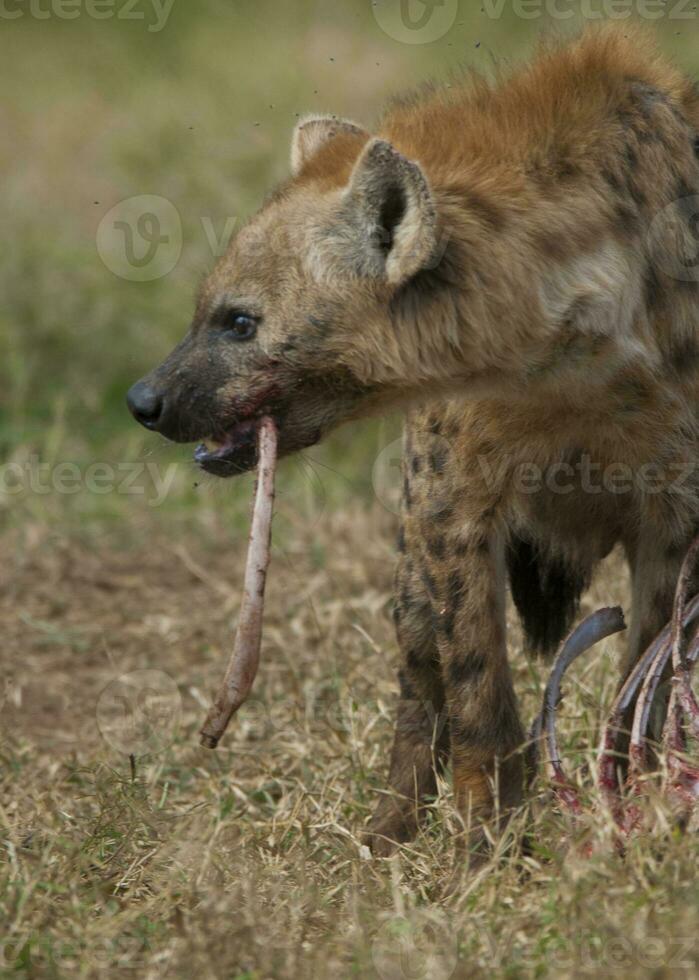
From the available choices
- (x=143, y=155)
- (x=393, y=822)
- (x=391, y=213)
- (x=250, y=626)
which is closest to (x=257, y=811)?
(x=393, y=822)

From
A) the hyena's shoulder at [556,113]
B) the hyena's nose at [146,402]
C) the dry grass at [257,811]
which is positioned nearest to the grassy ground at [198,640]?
the dry grass at [257,811]

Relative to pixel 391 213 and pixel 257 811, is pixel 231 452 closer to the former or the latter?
pixel 391 213

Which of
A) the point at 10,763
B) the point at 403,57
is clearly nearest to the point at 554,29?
the point at 10,763

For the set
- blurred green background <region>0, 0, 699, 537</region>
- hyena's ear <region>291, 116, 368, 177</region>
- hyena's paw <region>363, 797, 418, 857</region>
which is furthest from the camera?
blurred green background <region>0, 0, 699, 537</region>

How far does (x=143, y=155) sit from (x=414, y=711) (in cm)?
422

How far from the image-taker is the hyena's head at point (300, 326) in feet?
8.55

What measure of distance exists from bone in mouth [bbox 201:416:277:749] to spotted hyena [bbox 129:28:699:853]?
0.50 ft

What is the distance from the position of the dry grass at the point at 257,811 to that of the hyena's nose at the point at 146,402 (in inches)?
26.7

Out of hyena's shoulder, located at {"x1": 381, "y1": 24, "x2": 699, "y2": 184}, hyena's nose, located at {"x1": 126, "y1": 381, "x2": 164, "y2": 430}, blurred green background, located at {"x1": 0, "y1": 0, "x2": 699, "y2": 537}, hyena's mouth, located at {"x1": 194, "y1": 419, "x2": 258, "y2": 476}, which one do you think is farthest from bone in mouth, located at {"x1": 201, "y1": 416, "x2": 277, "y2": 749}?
blurred green background, located at {"x1": 0, "y1": 0, "x2": 699, "y2": 537}

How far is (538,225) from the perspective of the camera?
261 cm

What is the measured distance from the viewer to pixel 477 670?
297 cm

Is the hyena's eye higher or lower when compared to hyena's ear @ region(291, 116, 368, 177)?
lower

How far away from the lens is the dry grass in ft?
7.68

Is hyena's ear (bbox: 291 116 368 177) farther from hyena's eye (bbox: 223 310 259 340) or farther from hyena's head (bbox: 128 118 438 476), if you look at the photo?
hyena's eye (bbox: 223 310 259 340)
